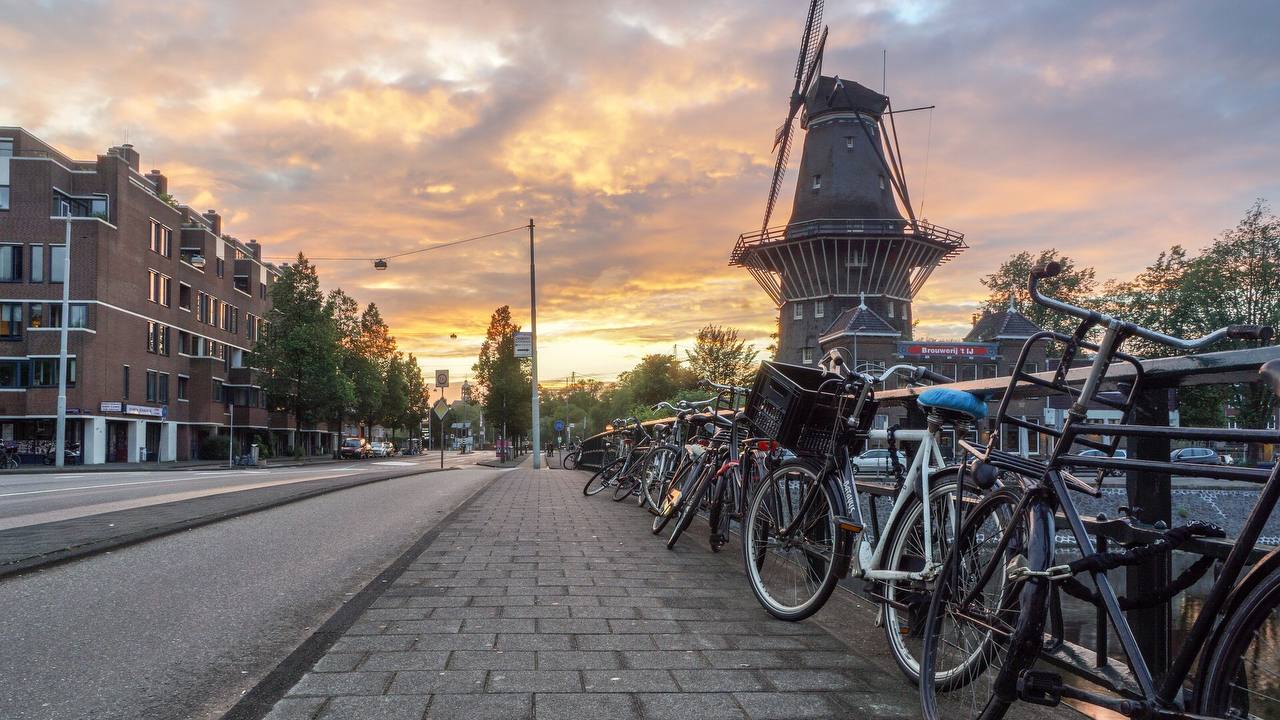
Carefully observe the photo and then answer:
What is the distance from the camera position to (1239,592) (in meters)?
1.86

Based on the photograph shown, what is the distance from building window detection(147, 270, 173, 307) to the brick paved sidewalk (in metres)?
46.7

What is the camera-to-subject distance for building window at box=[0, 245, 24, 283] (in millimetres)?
40281

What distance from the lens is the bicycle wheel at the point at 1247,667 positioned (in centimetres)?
186

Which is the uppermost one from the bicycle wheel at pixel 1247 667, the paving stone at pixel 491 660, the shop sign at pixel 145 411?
the shop sign at pixel 145 411

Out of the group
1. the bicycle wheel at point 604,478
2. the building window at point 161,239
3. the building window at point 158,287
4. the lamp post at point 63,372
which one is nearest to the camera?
the bicycle wheel at point 604,478

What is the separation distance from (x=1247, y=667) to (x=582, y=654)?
241cm

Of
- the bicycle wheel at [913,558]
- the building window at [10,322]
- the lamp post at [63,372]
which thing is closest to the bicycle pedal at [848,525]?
the bicycle wheel at [913,558]

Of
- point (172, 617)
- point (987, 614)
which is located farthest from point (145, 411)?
point (987, 614)

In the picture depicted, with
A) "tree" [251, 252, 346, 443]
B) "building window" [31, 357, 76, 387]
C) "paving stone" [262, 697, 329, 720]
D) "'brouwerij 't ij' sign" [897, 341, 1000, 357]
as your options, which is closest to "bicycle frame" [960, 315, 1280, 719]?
"paving stone" [262, 697, 329, 720]

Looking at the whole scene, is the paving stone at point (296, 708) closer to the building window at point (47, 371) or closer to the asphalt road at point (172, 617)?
the asphalt road at point (172, 617)

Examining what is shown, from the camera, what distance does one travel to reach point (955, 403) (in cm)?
303

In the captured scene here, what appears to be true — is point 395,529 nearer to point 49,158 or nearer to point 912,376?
point 912,376

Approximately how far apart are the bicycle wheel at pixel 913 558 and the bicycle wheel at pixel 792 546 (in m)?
0.39

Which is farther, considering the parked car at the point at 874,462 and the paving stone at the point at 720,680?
the parked car at the point at 874,462
